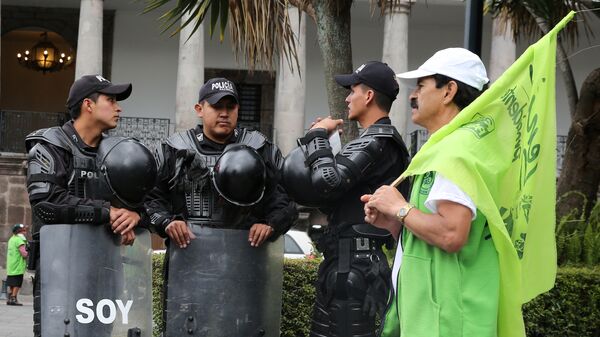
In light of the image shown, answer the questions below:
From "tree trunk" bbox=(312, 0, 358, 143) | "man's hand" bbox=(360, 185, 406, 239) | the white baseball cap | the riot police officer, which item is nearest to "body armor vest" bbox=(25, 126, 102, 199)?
the riot police officer

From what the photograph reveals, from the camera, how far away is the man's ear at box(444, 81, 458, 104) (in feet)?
12.9

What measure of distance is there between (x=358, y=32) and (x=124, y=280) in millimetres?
24215

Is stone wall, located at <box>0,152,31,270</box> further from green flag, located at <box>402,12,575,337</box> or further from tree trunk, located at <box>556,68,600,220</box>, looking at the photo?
green flag, located at <box>402,12,575,337</box>

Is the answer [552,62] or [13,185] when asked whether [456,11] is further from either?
[552,62]

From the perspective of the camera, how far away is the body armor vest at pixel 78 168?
5.51m

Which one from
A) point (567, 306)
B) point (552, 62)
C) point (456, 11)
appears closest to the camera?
point (552, 62)

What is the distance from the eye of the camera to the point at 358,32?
95.9 feet

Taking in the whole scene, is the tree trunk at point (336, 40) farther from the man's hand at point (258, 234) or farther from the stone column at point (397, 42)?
the stone column at point (397, 42)

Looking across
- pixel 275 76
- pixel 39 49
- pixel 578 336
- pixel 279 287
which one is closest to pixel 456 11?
pixel 275 76

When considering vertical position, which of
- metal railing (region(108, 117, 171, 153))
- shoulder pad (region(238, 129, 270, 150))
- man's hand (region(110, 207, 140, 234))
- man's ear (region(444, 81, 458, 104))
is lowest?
man's hand (region(110, 207, 140, 234))

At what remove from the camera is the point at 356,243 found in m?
5.26

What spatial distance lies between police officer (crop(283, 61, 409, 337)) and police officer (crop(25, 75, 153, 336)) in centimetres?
94

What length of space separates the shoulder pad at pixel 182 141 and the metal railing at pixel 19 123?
22.5 metres

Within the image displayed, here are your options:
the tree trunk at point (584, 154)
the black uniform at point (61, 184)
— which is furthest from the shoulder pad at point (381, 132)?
the tree trunk at point (584, 154)
